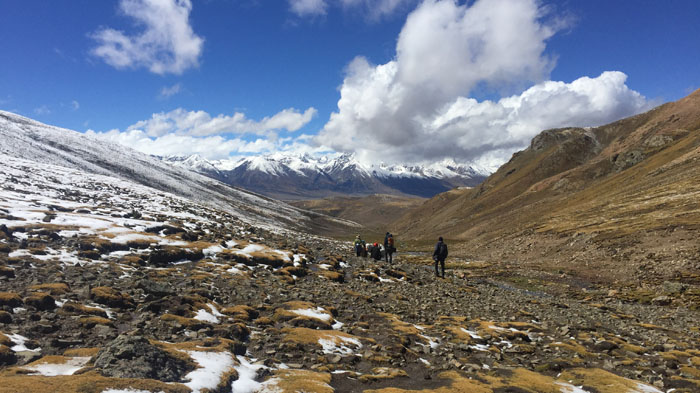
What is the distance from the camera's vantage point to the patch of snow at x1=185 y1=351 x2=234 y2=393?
34.0ft

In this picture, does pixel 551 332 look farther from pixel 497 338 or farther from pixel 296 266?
pixel 296 266

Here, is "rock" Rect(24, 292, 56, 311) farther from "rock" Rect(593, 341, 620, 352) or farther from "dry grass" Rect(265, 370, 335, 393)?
"rock" Rect(593, 341, 620, 352)

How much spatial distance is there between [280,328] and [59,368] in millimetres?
9662

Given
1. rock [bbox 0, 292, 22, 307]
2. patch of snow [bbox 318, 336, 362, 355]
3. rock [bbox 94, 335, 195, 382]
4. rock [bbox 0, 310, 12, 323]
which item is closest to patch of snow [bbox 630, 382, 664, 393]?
patch of snow [bbox 318, 336, 362, 355]

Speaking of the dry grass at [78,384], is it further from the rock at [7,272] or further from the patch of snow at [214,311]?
the rock at [7,272]

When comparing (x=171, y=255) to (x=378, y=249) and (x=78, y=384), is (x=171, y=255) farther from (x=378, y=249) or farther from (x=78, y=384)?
(x=378, y=249)

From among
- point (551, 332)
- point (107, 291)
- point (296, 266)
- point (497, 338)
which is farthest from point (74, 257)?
point (551, 332)

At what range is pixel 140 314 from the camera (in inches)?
685

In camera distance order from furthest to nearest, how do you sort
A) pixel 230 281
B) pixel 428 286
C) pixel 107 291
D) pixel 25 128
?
pixel 25 128 → pixel 428 286 → pixel 230 281 → pixel 107 291

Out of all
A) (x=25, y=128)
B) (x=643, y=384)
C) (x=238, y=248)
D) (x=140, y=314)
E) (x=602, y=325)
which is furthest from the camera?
(x=25, y=128)

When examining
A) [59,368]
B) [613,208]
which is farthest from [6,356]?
[613,208]

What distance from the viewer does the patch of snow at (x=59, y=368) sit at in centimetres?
1006

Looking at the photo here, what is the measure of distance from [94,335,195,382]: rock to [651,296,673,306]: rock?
135ft

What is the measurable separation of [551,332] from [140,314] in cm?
2431
